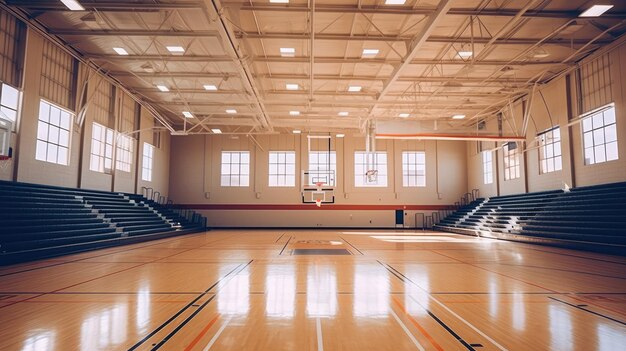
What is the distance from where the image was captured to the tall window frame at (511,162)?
57.0 ft

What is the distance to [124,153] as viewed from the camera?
16328 millimetres

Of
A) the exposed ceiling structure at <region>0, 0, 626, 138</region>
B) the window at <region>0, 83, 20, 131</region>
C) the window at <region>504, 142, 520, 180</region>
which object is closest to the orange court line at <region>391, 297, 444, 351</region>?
the exposed ceiling structure at <region>0, 0, 626, 138</region>

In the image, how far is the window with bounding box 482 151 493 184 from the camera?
19906mm

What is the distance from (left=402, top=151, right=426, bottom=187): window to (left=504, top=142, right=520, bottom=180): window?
512cm

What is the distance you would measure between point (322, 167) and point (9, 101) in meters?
15.6

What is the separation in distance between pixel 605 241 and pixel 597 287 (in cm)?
590

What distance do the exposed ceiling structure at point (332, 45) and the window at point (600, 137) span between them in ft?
7.52

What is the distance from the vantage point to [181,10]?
364 inches

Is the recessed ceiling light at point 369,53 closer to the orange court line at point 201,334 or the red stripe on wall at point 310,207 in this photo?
the orange court line at point 201,334

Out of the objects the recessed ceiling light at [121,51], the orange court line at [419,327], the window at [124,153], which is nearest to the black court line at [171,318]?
the orange court line at [419,327]

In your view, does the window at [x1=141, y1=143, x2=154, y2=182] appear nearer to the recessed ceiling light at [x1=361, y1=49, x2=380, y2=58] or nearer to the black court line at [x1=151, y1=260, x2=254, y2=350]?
the recessed ceiling light at [x1=361, y1=49, x2=380, y2=58]

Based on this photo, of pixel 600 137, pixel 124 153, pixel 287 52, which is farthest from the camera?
pixel 124 153

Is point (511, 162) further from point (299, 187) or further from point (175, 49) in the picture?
point (175, 49)

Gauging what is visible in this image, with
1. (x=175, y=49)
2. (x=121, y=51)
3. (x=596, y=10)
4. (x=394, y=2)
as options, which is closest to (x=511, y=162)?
(x=596, y=10)
